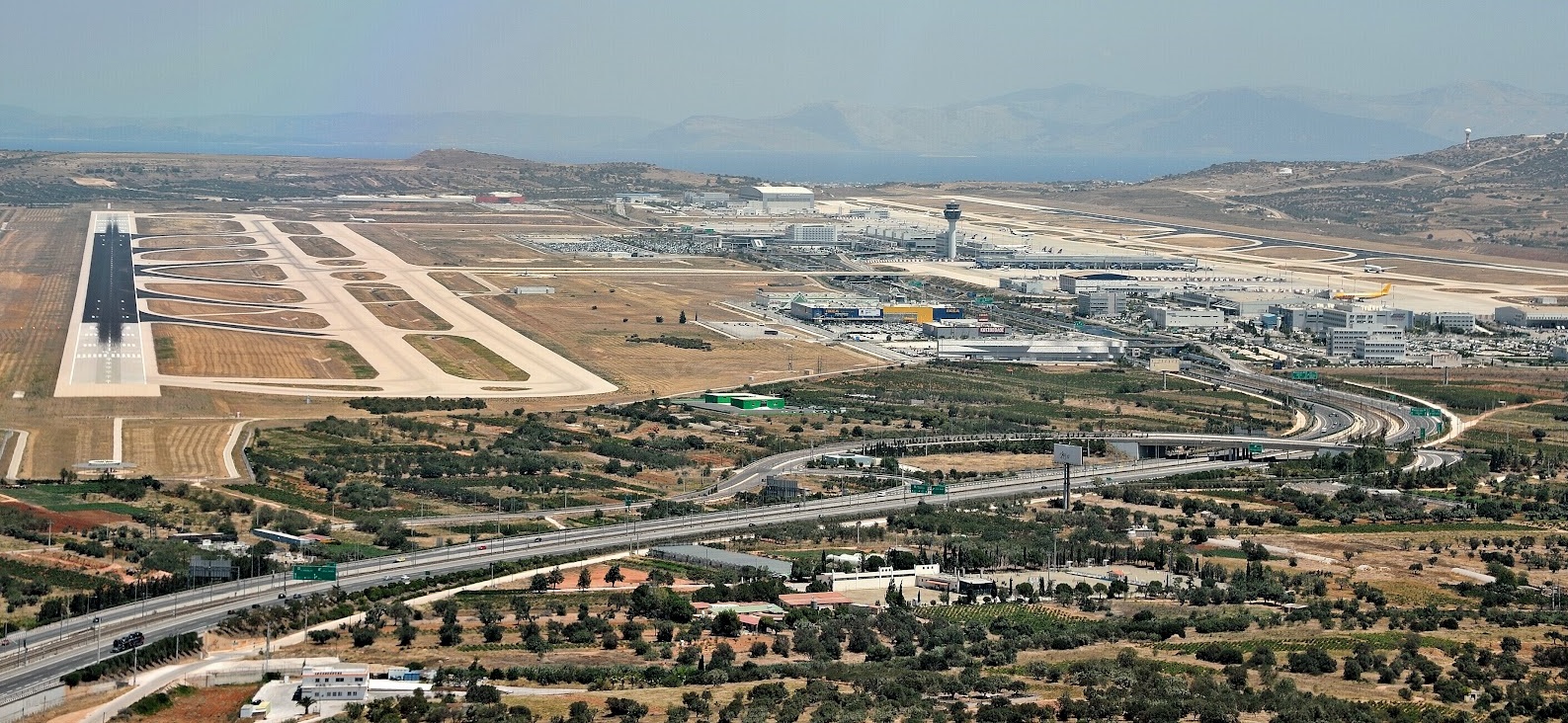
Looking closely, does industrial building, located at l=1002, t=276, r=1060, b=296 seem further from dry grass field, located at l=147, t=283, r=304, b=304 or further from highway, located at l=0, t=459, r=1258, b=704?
highway, located at l=0, t=459, r=1258, b=704

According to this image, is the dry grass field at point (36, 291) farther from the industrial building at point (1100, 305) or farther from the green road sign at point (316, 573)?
the industrial building at point (1100, 305)

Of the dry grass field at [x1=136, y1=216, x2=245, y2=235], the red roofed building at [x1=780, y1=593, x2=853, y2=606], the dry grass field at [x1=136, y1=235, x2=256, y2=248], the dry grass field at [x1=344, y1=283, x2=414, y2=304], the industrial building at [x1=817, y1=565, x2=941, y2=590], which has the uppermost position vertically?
the red roofed building at [x1=780, y1=593, x2=853, y2=606]

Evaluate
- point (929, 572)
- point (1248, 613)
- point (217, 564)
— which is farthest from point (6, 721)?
point (1248, 613)

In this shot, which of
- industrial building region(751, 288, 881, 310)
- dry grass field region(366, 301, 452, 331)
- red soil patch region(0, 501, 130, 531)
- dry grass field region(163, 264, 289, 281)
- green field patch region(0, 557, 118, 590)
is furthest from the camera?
dry grass field region(163, 264, 289, 281)

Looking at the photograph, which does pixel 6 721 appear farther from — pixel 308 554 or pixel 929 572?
pixel 929 572

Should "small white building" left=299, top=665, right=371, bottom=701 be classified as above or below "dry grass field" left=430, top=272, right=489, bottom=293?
above

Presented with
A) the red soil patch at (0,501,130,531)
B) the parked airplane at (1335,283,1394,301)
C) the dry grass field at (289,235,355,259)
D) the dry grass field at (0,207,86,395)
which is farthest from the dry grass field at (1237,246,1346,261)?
the red soil patch at (0,501,130,531)

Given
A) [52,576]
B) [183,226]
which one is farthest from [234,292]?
[52,576]
